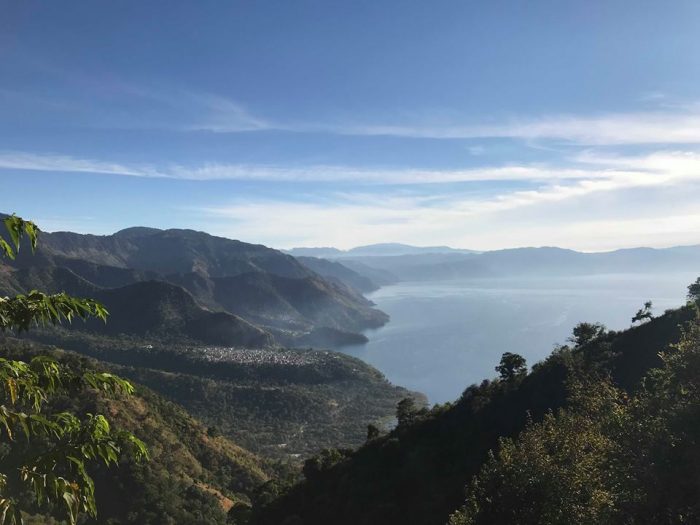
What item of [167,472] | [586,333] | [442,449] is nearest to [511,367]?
[586,333]

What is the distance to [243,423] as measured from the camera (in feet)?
495

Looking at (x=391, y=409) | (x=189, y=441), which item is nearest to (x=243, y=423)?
(x=391, y=409)

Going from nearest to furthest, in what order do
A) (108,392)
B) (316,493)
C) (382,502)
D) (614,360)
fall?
1. (108,392)
2. (382,502)
3. (316,493)
4. (614,360)

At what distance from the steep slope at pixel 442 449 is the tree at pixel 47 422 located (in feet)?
103

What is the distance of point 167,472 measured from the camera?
67.3m

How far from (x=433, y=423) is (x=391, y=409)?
131415mm

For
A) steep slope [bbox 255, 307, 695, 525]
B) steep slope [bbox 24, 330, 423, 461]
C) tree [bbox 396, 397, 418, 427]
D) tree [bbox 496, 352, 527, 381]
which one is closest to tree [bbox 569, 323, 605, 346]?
steep slope [bbox 255, 307, 695, 525]

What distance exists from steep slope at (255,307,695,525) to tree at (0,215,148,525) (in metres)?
31.4

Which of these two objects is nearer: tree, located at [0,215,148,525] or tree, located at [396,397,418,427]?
tree, located at [0,215,148,525]

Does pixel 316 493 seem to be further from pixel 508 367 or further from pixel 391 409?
pixel 391 409

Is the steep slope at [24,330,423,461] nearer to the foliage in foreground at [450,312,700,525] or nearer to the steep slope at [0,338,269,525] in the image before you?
the steep slope at [0,338,269,525]

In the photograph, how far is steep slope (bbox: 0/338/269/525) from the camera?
5934cm

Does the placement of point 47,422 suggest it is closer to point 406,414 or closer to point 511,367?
point 511,367

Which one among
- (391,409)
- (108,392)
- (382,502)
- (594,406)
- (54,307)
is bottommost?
(391,409)
